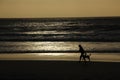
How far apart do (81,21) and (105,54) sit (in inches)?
7.0

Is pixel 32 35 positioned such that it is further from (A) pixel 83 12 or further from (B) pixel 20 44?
(A) pixel 83 12

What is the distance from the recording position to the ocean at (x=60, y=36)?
1009 millimetres
